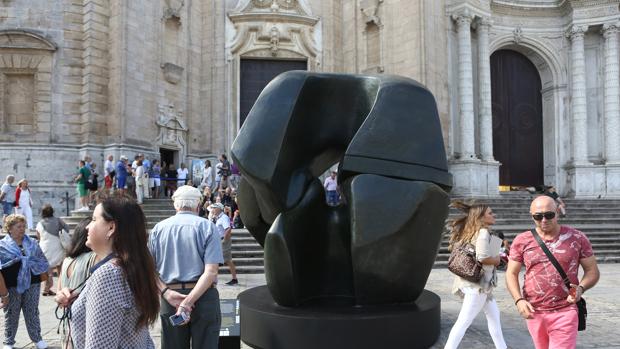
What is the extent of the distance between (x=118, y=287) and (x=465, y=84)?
19.0 metres

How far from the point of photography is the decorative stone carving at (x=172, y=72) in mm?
18422

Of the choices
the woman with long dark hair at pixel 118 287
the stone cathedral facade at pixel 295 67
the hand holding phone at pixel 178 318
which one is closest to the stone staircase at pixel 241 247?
the stone cathedral facade at pixel 295 67

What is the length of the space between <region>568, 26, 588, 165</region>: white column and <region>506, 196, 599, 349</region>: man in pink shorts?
1948 cm

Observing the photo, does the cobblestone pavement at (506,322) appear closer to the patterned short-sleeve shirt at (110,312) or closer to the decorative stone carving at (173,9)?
the patterned short-sleeve shirt at (110,312)

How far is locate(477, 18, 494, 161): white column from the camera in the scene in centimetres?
1972

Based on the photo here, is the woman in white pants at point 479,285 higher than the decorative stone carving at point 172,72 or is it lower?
lower

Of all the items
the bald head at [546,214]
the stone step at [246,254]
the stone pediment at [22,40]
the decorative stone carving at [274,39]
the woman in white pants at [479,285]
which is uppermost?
the decorative stone carving at [274,39]

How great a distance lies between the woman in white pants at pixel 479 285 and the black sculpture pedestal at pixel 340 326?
0.36 meters

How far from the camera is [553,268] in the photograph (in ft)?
10.3

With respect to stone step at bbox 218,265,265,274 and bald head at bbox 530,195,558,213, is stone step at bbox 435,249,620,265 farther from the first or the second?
bald head at bbox 530,195,558,213

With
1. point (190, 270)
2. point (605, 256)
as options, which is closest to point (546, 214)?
point (190, 270)

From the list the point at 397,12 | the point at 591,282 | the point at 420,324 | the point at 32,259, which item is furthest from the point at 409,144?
the point at 397,12

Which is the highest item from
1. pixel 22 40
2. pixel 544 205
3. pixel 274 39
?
pixel 274 39

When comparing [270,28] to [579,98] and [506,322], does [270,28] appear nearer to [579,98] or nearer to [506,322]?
[579,98]
